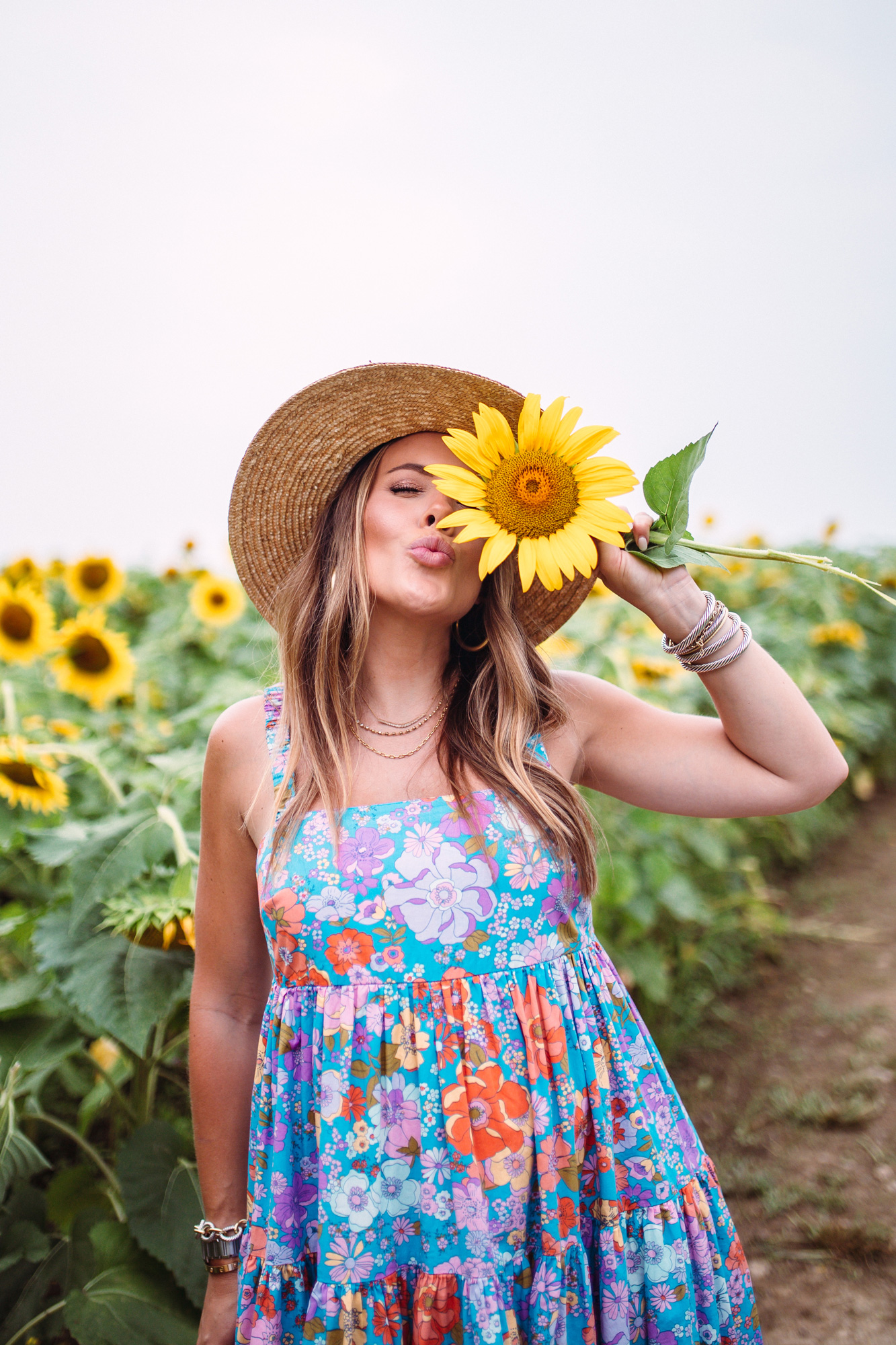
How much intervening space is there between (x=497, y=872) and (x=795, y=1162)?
7.33ft

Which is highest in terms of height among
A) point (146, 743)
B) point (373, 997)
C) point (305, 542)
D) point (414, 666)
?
point (305, 542)

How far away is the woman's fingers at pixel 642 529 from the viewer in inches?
55.9

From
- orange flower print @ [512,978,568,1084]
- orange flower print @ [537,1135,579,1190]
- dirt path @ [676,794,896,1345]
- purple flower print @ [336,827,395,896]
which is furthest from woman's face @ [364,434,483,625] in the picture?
dirt path @ [676,794,896,1345]

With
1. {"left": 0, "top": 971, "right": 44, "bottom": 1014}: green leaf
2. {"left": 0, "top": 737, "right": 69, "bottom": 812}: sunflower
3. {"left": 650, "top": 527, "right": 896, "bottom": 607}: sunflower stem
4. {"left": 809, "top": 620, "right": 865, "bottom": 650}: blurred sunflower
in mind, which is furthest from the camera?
{"left": 809, "top": 620, "right": 865, "bottom": 650}: blurred sunflower

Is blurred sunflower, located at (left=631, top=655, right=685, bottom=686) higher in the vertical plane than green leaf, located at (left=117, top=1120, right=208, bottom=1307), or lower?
higher

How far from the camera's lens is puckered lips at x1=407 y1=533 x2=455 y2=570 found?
4.93 feet

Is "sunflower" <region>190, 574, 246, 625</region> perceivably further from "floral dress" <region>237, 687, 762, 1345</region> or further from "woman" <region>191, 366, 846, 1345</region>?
"floral dress" <region>237, 687, 762, 1345</region>

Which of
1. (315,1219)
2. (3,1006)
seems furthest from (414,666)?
(3,1006)

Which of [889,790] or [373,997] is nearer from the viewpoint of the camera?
[373,997]

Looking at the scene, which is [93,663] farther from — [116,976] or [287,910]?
[287,910]

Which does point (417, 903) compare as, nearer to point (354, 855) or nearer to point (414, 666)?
point (354, 855)

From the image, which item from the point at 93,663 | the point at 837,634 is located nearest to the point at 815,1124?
the point at 93,663

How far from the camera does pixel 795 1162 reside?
2.95 meters

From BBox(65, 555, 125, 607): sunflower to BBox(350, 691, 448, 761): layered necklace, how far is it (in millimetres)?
2558
